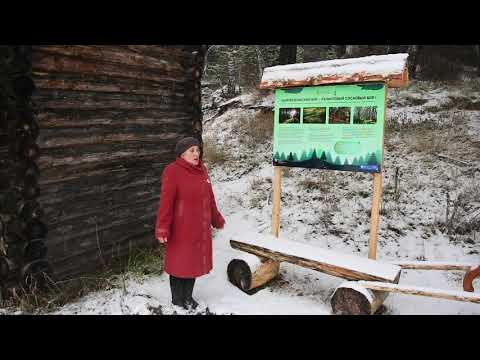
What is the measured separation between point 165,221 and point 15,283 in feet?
5.96

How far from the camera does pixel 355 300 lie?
12.4 feet

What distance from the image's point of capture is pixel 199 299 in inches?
172

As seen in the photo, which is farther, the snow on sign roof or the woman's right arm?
the snow on sign roof

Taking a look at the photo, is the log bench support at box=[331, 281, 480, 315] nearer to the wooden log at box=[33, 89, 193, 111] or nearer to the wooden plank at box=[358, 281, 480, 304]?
the wooden plank at box=[358, 281, 480, 304]

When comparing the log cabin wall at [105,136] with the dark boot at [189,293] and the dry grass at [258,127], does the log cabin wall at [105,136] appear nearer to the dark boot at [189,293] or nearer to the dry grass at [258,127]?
the dark boot at [189,293]

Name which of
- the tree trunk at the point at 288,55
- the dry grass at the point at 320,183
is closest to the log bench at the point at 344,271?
the dry grass at the point at 320,183

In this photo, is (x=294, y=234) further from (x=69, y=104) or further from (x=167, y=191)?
(x=69, y=104)

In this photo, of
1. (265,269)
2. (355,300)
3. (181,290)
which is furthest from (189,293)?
(355,300)

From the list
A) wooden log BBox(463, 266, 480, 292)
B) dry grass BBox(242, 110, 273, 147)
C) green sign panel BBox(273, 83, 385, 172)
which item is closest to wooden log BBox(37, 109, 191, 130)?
green sign panel BBox(273, 83, 385, 172)

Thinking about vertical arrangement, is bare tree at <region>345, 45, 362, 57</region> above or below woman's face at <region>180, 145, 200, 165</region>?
above

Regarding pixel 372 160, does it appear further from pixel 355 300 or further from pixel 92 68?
pixel 92 68

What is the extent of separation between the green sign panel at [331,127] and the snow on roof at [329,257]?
0.99m

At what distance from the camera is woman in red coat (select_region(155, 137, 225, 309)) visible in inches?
145

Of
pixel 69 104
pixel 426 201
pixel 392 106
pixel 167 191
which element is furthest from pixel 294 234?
pixel 392 106
